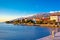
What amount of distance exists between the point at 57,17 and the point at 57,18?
1.94ft

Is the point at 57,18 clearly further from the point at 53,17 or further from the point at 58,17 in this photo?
the point at 53,17

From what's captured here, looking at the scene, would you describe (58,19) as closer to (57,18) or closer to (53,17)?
(57,18)

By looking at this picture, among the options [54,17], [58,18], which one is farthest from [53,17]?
[58,18]

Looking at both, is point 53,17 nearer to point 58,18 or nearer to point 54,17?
point 54,17

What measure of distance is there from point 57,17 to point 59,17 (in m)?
0.64

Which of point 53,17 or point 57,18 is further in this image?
point 53,17

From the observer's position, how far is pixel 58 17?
49.1 m

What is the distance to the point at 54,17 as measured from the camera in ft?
170

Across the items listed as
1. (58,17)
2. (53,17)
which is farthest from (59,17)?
(53,17)

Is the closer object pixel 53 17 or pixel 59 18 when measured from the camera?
pixel 59 18

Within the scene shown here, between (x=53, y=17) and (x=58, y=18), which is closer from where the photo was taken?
(x=58, y=18)

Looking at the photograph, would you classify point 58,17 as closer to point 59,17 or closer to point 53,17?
point 59,17

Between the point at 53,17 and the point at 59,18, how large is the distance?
4.48m

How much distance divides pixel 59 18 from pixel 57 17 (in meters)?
1.15
